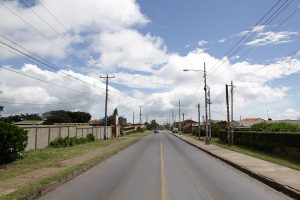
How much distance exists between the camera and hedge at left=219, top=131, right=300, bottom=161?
82.4 ft

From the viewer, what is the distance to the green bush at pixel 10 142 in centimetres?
2258

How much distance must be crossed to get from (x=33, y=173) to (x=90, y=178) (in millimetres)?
2460

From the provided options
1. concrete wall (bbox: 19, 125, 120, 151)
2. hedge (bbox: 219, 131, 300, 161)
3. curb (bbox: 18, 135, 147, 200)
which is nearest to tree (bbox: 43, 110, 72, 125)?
concrete wall (bbox: 19, 125, 120, 151)

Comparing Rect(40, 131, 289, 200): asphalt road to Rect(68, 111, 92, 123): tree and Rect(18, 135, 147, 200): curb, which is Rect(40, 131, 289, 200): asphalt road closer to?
Rect(18, 135, 147, 200): curb

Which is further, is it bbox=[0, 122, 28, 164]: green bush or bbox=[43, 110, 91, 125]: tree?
bbox=[43, 110, 91, 125]: tree

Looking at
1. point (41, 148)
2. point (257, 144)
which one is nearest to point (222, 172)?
point (257, 144)

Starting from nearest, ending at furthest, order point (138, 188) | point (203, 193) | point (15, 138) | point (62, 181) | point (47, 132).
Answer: point (203, 193) → point (138, 188) → point (62, 181) → point (15, 138) → point (47, 132)

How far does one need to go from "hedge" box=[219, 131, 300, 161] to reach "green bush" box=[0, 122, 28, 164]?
14.9 metres

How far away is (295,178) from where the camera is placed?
15680mm

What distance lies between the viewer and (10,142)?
23156 millimetres

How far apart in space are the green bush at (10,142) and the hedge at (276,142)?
49.0 ft

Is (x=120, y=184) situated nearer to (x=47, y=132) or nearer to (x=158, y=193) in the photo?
(x=158, y=193)

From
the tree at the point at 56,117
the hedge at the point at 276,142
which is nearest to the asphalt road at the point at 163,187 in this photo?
the hedge at the point at 276,142

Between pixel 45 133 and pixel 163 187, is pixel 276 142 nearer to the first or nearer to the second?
pixel 163 187
